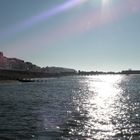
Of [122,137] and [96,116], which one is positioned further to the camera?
[96,116]

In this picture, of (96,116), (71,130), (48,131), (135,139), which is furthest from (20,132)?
(96,116)

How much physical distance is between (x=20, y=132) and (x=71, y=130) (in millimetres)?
5040

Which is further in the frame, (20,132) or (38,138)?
(20,132)

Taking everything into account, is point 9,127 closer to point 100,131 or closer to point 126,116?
point 100,131

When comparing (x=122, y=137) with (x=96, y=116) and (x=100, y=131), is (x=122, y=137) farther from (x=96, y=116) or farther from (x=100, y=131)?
(x=96, y=116)

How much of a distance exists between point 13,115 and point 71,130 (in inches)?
476

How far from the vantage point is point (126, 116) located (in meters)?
45.8

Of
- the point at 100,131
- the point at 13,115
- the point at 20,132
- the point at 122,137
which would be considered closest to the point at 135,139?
the point at 122,137

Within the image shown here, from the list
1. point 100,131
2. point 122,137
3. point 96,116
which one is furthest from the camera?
point 96,116

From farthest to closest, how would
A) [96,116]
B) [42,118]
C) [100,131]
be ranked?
[96,116], [42,118], [100,131]

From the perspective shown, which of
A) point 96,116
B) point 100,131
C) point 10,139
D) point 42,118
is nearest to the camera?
point 10,139

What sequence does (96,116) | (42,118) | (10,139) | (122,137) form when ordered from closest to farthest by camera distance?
(10,139)
(122,137)
(42,118)
(96,116)

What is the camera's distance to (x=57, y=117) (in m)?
42.7

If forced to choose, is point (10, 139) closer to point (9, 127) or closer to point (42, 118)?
point (9, 127)
